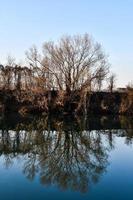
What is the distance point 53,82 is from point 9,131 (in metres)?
13.6

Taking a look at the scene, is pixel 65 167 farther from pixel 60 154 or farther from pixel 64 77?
pixel 64 77

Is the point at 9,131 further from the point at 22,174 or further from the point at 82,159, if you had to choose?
the point at 22,174

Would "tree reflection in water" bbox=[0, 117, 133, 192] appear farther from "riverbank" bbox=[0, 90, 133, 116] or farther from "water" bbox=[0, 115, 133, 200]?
"riverbank" bbox=[0, 90, 133, 116]

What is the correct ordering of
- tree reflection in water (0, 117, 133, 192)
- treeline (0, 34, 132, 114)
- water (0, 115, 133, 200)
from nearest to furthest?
water (0, 115, 133, 200)
tree reflection in water (0, 117, 133, 192)
treeline (0, 34, 132, 114)

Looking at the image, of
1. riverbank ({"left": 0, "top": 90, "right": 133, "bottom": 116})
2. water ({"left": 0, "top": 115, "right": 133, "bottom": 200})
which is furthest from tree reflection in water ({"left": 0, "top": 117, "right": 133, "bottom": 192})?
riverbank ({"left": 0, "top": 90, "right": 133, "bottom": 116})

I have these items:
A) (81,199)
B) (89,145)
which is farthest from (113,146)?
(81,199)

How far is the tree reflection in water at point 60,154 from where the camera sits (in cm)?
958

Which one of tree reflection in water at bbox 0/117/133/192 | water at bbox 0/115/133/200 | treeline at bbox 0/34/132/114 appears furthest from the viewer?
treeline at bbox 0/34/132/114

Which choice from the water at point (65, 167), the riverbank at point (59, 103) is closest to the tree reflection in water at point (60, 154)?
the water at point (65, 167)

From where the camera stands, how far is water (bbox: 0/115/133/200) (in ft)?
26.9

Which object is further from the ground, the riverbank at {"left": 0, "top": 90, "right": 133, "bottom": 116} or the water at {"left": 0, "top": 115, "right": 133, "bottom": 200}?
the riverbank at {"left": 0, "top": 90, "right": 133, "bottom": 116}

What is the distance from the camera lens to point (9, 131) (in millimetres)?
20141

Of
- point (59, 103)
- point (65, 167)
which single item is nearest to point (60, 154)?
point (65, 167)

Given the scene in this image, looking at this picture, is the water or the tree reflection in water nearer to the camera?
the water
